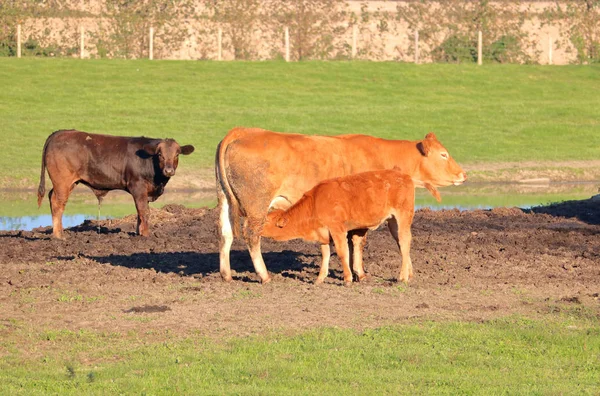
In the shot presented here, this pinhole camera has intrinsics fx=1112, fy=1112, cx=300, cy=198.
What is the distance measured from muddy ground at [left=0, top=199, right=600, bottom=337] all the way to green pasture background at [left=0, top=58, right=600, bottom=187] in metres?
12.3

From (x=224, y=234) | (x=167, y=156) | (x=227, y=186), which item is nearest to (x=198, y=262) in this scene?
(x=224, y=234)

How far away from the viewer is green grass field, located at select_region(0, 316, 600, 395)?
785cm

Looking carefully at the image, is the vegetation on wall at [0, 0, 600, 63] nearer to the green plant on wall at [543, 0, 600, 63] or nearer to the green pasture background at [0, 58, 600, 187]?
the green plant on wall at [543, 0, 600, 63]

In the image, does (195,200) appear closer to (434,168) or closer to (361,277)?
(434,168)

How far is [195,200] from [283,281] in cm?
1233

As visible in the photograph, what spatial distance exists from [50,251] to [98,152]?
2.87 meters

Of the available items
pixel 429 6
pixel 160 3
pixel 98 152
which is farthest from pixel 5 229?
pixel 429 6

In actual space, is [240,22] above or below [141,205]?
above

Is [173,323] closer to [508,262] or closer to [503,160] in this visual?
[508,262]

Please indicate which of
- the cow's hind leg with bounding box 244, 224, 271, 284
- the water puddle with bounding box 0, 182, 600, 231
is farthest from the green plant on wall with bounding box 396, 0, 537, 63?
the cow's hind leg with bounding box 244, 224, 271, 284

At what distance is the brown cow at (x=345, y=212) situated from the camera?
1202cm

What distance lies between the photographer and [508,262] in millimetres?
13648

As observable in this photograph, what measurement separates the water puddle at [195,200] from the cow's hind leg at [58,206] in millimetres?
2163

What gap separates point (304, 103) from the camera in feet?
120
